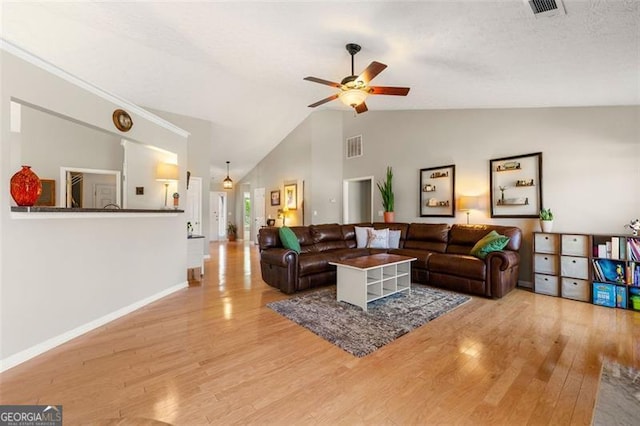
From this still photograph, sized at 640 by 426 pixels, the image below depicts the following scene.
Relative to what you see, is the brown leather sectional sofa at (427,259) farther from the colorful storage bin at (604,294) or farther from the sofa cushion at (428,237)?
the colorful storage bin at (604,294)

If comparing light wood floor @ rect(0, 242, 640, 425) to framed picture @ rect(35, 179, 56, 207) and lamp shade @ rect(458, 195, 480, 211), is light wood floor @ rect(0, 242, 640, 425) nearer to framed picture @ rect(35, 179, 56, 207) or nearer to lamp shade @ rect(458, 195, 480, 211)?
lamp shade @ rect(458, 195, 480, 211)

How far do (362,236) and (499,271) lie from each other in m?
2.31

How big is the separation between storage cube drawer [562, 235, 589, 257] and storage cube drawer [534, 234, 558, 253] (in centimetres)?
12

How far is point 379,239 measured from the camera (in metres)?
5.14

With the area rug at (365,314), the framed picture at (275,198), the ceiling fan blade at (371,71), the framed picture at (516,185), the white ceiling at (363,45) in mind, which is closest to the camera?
the white ceiling at (363,45)

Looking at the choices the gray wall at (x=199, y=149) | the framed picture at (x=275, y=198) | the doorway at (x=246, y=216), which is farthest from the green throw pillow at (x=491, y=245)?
the doorway at (x=246, y=216)

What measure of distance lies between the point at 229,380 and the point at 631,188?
203 inches

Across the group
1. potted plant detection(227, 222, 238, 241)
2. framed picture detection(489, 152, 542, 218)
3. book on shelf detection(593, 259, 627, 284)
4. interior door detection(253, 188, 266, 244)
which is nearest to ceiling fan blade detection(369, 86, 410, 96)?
framed picture detection(489, 152, 542, 218)

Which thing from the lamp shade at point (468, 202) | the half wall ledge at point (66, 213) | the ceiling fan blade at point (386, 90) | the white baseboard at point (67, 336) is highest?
the ceiling fan blade at point (386, 90)

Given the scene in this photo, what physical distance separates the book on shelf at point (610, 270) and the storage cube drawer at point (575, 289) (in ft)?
0.55

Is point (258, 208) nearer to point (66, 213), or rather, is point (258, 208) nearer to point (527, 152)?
point (66, 213)

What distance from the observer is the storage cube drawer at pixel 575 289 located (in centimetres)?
357

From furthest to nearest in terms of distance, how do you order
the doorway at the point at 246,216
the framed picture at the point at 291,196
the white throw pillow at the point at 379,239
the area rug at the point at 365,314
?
1. the doorway at the point at 246,216
2. the framed picture at the point at 291,196
3. the white throw pillow at the point at 379,239
4. the area rug at the point at 365,314

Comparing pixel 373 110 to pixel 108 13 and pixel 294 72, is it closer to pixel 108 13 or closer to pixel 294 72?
pixel 294 72
